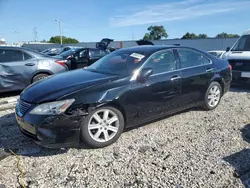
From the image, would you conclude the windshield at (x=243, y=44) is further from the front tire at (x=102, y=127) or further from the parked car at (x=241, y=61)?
the front tire at (x=102, y=127)

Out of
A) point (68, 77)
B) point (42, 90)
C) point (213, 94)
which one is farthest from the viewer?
point (213, 94)

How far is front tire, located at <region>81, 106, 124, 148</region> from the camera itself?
9.50ft

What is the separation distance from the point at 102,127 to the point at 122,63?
1281 millimetres

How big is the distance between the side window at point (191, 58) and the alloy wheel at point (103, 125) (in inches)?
69.8

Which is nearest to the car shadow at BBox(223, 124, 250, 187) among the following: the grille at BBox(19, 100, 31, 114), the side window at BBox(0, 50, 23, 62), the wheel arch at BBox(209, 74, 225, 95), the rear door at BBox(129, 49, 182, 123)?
the rear door at BBox(129, 49, 182, 123)

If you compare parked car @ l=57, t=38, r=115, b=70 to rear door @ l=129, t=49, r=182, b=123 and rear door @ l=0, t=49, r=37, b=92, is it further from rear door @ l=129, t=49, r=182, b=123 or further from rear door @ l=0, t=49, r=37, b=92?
rear door @ l=129, t=49, r=182, b=123

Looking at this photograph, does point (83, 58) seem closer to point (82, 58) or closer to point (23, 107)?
point (82, 58)

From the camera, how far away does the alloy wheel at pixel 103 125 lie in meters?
2.96

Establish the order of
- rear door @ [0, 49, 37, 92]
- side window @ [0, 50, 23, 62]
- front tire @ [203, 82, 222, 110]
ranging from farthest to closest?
side window @ [0, 50, 23, 62]
rear door @ [0, 49, 37, 92]
front tire @ [203, 82, 222, 110]

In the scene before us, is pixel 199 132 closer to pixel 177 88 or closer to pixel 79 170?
pixel 177 88

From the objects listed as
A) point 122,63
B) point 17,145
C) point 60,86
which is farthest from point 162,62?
point 17,145

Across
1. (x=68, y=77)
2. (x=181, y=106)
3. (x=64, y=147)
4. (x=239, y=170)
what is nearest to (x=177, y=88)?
(x=181, y=106)

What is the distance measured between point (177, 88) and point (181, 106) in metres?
0.42

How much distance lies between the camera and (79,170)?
2.56 m
